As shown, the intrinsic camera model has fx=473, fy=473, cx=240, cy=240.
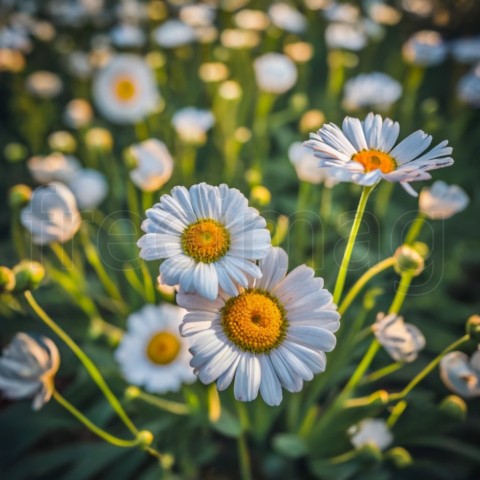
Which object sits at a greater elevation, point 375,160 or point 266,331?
point 375,160

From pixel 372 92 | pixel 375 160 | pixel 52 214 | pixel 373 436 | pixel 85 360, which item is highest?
pixel 375 160

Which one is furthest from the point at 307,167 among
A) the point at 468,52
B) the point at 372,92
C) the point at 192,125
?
the point at 468,52

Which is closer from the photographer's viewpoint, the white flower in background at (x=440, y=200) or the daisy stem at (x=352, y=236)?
the daisy stem at (x=352, y=236)

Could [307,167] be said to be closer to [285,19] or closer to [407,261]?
[407,261]

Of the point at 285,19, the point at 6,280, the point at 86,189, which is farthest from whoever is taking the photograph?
the point at 285,19

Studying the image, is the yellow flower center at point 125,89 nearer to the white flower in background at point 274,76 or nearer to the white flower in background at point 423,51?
the white flower in background at point 274,76

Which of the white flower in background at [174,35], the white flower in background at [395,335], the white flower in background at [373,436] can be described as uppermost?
the white flower in background at [174,35]

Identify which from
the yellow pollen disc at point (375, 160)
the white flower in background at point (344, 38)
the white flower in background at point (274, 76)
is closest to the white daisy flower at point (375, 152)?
the yellow pollen disc at point (375, 160)
